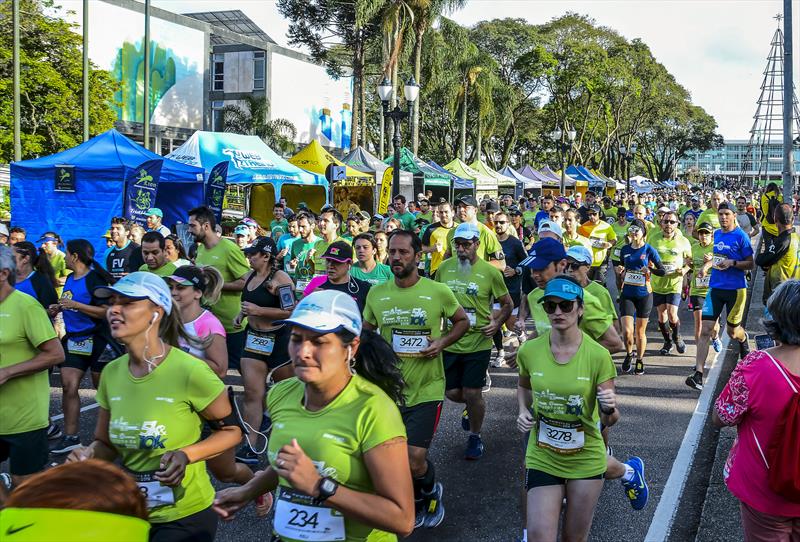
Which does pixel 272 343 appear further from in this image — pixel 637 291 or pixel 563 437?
pixel 637 291

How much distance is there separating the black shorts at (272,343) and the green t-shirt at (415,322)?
1162mm

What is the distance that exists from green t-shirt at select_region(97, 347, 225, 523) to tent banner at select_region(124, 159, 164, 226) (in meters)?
12.6

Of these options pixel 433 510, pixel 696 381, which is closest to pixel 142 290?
pixel 433 510

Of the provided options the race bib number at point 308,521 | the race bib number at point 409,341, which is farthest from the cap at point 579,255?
the race bib number at point 308,521

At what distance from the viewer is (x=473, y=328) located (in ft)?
21.5

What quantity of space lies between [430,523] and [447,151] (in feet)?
168

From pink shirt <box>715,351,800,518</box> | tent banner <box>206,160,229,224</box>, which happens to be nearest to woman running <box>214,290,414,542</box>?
pink shirt <box>715,351,800,518</box>

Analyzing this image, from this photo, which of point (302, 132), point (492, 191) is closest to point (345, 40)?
point (492, 191)

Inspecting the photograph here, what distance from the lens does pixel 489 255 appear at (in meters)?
9.38

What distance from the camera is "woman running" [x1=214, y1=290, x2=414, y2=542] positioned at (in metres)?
2.57

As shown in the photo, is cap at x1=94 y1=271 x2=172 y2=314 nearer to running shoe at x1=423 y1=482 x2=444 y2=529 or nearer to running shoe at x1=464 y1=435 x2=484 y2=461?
running shoe at x1=423 y1=482 x2=444 y2=529

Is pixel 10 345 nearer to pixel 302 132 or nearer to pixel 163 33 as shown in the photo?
pixel 163 33

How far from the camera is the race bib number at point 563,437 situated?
399 centimetres

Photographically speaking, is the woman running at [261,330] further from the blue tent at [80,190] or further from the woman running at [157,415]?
the blue tent at [80,190]
